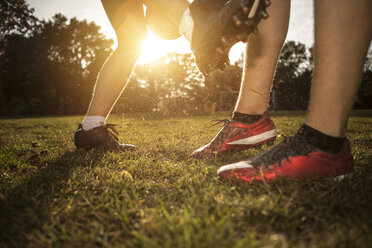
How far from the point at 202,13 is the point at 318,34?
60 centimetres

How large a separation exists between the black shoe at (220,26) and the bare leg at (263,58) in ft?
1.24

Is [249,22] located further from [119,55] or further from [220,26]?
[119,55]

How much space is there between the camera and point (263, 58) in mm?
1637

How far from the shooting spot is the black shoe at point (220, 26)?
107cm

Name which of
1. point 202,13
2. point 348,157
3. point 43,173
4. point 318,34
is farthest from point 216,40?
point 43,173

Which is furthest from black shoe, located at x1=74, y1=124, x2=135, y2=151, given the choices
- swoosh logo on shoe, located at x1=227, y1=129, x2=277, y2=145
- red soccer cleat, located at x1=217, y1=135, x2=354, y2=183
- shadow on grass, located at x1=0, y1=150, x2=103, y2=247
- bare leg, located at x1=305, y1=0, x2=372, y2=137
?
bare leg, located at x1=305, y1=0, x2=372, y2=137

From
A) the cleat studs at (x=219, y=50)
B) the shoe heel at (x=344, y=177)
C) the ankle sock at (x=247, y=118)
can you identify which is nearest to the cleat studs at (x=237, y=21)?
the cleat studs at (x=219, y=50)

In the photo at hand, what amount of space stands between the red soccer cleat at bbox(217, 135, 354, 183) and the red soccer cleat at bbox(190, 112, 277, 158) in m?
0.49

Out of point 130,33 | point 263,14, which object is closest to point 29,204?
point 263,14

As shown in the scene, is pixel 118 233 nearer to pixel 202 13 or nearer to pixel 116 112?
pixel 202 13

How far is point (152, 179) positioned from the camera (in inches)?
48.8

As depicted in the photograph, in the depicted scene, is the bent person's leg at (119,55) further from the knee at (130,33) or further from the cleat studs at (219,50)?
the cleat studs at (219,50)

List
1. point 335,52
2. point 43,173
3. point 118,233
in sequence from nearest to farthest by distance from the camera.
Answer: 1. point 118,233
2. point 335,52
3. point 43,173

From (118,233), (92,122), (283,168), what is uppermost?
(92,122)
